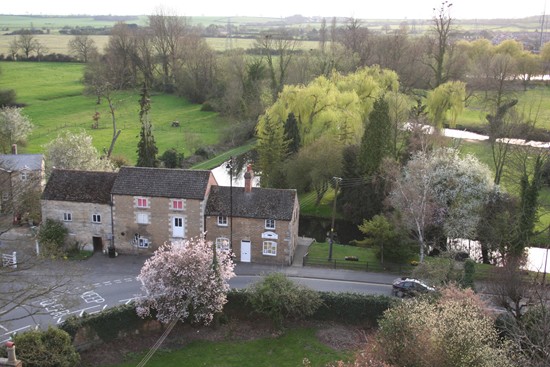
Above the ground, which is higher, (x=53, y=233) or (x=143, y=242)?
(x=53, y=233)

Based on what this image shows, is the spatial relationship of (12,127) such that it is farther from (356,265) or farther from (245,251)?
(356,265)

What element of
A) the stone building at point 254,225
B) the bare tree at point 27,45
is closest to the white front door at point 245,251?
the stone building at point 254,225

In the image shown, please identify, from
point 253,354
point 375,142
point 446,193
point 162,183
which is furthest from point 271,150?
point 253,354

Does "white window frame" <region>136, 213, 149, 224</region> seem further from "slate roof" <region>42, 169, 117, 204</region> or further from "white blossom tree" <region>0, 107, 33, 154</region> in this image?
"white blossom tree" <region>0, 107, 33, 154</region>

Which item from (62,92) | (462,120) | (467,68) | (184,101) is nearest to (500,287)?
(462,120)

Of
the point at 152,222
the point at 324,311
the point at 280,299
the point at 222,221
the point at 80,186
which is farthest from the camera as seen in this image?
the point at 80,186

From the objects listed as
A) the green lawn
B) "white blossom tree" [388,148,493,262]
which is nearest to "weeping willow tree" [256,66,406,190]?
"white blossom tree" [388,148,493,262]

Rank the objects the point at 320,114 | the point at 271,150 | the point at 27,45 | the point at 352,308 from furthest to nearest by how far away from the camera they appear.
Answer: the point at 27,45
the point at 320,114
the point at 271,150
the point at 352,308
